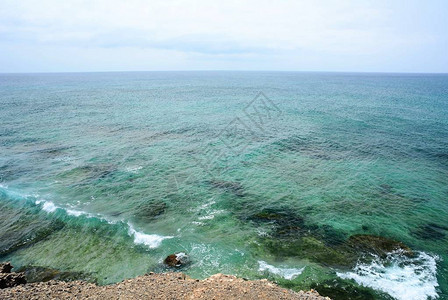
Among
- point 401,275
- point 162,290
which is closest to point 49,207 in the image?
point 162,290

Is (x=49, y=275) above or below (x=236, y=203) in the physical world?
below

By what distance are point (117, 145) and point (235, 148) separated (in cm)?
A: 2072

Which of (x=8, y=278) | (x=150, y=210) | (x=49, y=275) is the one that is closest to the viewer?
(x=8, y=278)

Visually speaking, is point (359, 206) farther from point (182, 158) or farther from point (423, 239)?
point (182, 158)

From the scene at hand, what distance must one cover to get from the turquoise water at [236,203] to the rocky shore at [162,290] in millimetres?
3623

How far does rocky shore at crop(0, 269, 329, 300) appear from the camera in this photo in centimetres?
1467

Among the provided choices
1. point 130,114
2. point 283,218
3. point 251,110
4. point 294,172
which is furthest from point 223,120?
point 283,218

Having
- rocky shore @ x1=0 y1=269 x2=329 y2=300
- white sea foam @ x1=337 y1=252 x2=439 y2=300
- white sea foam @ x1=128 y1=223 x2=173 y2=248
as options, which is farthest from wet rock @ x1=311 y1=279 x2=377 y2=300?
white sea foam @ x1=128 y1=223 x2=173 y2=248

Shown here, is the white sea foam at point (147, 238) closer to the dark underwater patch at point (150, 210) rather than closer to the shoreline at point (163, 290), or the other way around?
the dark underwater patch at point (150, 210)

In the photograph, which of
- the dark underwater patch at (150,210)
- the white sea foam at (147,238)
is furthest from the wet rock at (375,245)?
the dark underwater patch at (150,210)

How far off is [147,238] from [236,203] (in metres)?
10.1

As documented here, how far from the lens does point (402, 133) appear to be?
171ft

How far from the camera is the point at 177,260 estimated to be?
20.7 metres

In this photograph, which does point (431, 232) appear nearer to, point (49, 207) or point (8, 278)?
point (8, 278)
